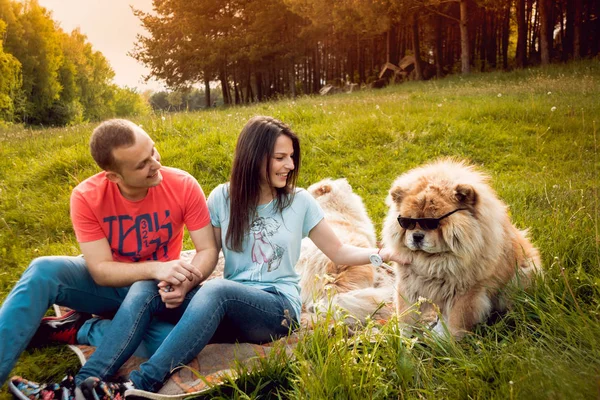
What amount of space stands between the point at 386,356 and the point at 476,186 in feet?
4.47

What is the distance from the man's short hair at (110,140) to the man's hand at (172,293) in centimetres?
84

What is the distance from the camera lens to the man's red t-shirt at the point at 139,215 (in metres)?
2.93

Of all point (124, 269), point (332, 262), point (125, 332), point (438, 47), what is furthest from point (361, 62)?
point (125, 332)

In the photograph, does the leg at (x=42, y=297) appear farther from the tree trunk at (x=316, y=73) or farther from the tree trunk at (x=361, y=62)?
the tree trunk at (x=316, y=73)

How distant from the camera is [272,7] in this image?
2525 cm

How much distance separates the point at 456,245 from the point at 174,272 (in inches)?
72.1

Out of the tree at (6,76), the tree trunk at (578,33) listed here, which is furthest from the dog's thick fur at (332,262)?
the tree at (6,76)

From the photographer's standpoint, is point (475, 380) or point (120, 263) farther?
point (120, 263)

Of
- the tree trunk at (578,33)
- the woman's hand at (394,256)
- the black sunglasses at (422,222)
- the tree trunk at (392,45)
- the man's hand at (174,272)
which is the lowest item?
the woman's hand at (394,256)

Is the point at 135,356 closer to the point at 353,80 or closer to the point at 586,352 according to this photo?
the point at 586,352

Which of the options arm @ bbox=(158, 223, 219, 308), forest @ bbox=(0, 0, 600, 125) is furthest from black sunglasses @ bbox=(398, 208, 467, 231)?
forest @ bbox=(0, 0, 600, 125)

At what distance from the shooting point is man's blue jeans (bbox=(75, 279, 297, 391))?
2.48 m

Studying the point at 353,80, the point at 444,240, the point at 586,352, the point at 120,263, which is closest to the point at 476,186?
the point at 444,240

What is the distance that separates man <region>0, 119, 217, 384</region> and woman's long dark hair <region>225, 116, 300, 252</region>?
0.81 ft
